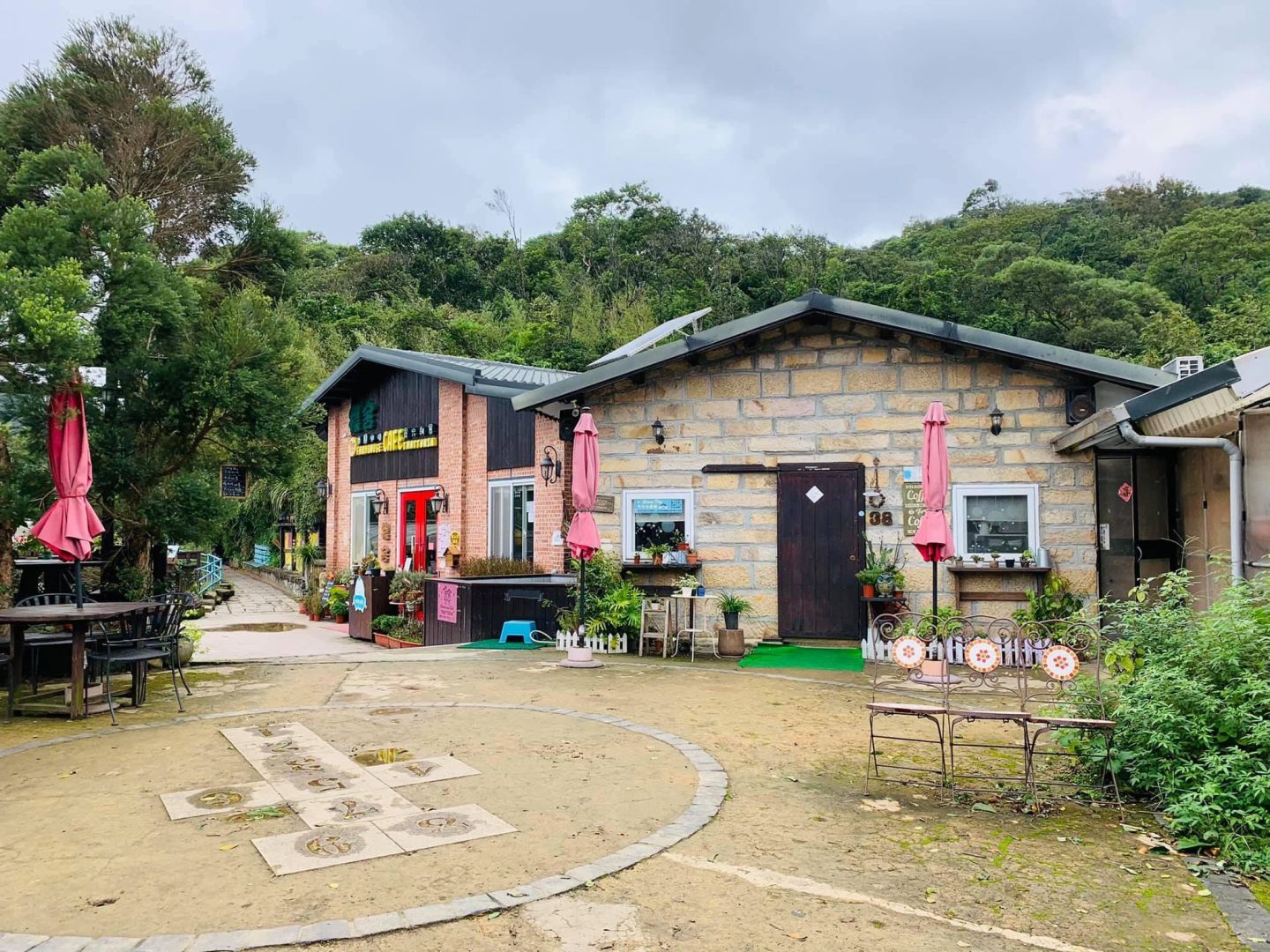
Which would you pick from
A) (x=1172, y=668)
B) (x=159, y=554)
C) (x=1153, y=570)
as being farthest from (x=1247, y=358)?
(x=159, y=554)

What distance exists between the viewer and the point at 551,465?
44.6 feet

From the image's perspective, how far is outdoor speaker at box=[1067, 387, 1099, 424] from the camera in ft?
32.5

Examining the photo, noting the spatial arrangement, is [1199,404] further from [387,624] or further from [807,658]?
[387,624]

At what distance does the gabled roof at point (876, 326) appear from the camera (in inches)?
374

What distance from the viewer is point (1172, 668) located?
4727 mm

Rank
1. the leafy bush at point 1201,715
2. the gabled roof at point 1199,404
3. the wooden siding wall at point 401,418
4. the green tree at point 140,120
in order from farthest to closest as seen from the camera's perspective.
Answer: the wooden siding wall at point 401,418 < the green tree at point 140,120 < the gabled roof at point 1199,404 < the leafy bush at point 1201,715

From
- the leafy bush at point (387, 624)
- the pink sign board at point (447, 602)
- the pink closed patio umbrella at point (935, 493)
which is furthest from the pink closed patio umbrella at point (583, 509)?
the leafy bush at point (387, 624)

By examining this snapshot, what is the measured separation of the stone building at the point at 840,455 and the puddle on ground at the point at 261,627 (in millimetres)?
9255

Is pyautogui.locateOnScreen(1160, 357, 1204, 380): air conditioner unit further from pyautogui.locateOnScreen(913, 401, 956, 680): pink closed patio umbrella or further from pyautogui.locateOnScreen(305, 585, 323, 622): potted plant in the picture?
pyautogui.locateOnScreen(305, 585, 323, 622): potted plant

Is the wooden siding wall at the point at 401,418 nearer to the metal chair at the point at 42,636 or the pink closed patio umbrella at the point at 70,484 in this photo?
the metal chair at the point at 42,636

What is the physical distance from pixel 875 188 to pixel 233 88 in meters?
57.1

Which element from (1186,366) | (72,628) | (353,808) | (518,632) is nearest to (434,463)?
(518,632)

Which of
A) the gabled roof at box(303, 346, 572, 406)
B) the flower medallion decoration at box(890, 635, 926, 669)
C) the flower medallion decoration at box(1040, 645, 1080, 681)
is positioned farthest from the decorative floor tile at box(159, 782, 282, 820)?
A: the gabled roof at box(303, 346, 572, 406)

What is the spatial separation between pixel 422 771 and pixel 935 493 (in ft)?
17.3
